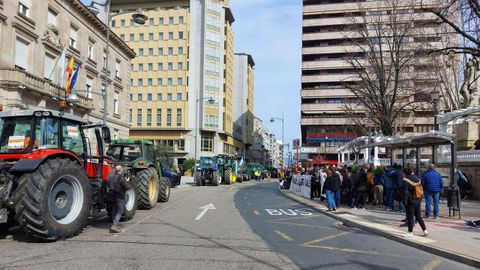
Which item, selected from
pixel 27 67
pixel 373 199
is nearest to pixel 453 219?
pixel 373 199

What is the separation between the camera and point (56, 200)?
9547mm

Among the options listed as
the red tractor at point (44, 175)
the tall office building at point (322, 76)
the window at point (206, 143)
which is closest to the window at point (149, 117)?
the window at point (206, 143)

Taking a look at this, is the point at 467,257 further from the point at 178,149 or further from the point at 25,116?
the point at 178,149

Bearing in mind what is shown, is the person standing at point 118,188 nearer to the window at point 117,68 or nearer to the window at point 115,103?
the window at point 115,103

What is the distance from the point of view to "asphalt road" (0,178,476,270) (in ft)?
24.4

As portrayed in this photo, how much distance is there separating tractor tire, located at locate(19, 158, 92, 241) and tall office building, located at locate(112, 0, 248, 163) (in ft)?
232

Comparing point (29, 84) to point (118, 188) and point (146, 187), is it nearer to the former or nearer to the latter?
point (146, 187)

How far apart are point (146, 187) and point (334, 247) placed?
828cm

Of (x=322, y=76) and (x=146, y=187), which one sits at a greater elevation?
(x=322, y=76)

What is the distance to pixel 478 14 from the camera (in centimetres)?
1619

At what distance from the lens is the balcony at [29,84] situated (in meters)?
26.4

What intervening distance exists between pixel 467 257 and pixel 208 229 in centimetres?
592

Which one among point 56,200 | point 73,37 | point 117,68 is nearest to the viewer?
point 56,200

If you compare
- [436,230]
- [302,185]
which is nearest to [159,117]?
[302,185]
